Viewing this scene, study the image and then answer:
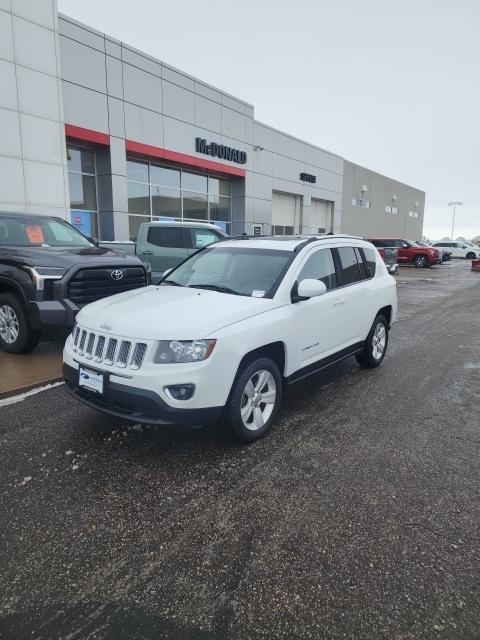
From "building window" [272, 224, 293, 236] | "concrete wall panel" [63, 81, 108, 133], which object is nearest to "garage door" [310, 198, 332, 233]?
"building window" [272, 224, 293, 236]

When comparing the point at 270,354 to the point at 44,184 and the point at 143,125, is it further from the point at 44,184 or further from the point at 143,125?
the point at 143,125

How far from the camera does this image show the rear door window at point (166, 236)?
1036 cm

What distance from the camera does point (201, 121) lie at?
1958cm

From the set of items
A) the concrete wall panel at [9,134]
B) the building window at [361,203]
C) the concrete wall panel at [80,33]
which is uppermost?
the concrete wall panel at [80,33]

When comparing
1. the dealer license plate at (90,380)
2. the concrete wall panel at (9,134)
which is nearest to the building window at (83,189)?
the concrete wall panel at (9,134)

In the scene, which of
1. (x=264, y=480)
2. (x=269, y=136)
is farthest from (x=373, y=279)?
(x=269, y=136)

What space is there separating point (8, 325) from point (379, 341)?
5.28 m

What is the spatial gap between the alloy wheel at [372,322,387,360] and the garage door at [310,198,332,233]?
25413mm

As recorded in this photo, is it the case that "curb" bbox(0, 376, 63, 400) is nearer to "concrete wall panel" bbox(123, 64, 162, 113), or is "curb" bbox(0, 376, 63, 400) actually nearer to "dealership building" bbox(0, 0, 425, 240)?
"dealership building" bbox(0, 0, 425, 240)

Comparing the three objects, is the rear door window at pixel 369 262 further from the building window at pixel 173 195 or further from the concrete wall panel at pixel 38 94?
the building window at pixel 173 195

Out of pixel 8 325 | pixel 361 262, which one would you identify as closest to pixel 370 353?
pixel 361 262

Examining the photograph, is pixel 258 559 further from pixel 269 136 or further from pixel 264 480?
pixel 269 136

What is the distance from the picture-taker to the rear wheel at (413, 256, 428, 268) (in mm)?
29673

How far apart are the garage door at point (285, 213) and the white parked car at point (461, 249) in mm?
22186
